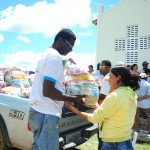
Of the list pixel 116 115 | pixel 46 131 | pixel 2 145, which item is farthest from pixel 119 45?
pixel 46 131

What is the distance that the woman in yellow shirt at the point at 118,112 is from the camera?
127 inches

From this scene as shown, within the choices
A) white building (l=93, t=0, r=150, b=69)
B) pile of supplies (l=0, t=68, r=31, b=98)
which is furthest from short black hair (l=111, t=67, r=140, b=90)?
white building (l=93, t=0, r=150, b=69)

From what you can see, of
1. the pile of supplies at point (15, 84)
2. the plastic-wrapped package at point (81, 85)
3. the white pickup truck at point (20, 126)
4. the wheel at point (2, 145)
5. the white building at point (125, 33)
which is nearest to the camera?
the plastic-wrapped package at point (81, 85)

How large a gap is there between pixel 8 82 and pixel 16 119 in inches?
57.4

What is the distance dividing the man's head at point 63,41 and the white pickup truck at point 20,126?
1349 millimetres

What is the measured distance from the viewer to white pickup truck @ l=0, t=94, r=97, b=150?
451 centimetres

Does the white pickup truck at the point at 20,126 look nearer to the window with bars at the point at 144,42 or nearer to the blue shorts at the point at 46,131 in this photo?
the blue shorts at the point at 46,131

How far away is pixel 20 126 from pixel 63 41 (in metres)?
1.72

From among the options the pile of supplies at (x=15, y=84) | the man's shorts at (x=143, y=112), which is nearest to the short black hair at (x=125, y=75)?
the pile of supplies at (x=15, y=84)

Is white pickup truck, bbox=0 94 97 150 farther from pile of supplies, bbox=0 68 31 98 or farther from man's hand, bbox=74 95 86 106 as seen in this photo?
man's hand, bbox=74 95 86 106

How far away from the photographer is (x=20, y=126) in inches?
178

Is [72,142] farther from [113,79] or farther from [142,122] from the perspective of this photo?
[142,122]

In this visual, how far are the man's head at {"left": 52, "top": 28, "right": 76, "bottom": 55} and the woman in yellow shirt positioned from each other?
55 centimetres

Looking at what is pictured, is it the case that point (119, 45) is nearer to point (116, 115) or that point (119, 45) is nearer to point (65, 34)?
point (65, 34)
